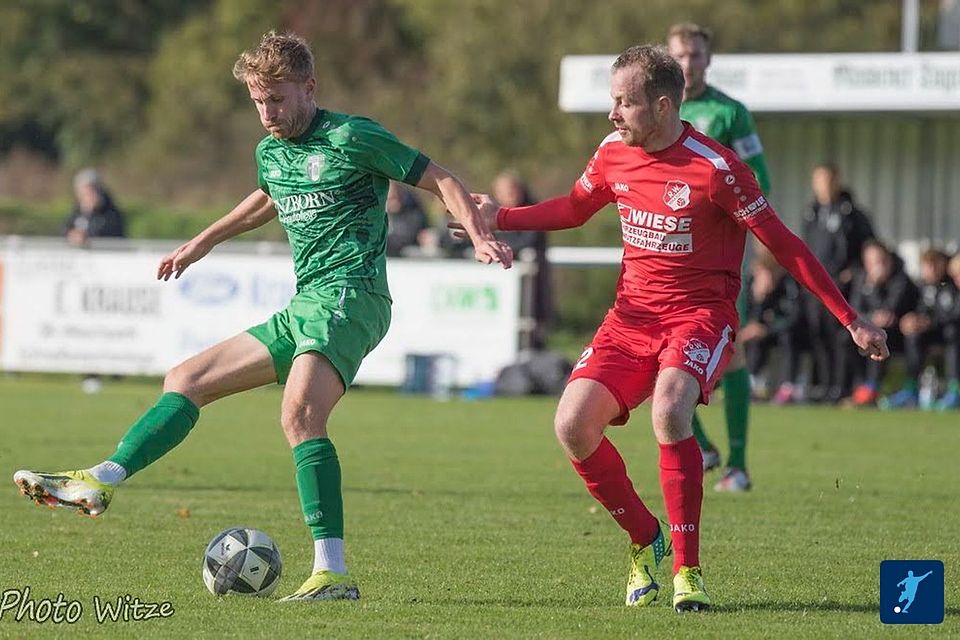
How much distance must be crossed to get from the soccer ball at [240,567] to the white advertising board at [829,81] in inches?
530

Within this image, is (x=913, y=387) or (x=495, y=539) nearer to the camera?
(x=495, y=539)

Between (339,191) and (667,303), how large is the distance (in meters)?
1.29

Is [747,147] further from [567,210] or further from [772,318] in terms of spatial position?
[772,318]

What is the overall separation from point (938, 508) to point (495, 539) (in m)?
2.67

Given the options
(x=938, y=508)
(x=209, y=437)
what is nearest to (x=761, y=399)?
(x=209, y=437)

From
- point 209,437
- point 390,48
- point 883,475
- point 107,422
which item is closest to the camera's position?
point 883,475

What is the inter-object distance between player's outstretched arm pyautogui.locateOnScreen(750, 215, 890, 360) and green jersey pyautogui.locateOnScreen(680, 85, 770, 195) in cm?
357

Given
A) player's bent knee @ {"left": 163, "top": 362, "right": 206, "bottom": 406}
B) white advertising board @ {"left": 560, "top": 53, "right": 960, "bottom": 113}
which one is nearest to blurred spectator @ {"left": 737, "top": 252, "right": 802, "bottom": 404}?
white advertising board @ {"left": 560, "top": 53, "right": 960, "bottom": 113}

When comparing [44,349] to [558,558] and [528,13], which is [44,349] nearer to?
[558,558]

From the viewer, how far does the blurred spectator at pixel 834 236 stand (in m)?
17.4

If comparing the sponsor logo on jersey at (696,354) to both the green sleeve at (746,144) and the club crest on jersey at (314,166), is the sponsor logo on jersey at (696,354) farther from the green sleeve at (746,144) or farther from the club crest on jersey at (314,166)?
the green sleeve at (746,144)

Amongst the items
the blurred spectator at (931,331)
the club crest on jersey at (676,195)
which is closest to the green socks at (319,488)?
the club crest on jersey at (676,195)

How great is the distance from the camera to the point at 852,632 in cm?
598

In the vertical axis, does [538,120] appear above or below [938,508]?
above
